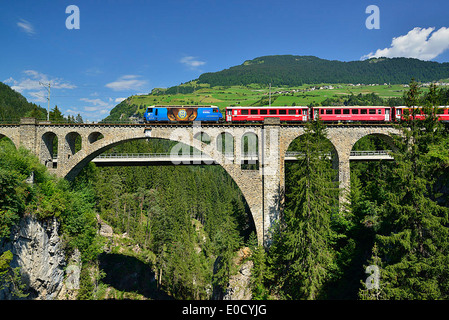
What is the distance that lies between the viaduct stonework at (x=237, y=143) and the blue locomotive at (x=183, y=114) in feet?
3.66

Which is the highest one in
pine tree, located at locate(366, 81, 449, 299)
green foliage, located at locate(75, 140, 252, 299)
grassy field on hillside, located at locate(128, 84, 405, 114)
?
grassy field on hillside, located at locate(128, 84, 405, 114)

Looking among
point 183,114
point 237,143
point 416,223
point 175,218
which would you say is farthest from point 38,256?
point 416,223

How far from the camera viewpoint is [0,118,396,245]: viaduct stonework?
104 ft

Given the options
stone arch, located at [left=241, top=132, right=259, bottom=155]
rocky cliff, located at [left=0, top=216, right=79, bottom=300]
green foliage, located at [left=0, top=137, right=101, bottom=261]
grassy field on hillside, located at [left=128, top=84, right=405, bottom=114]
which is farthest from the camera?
grassy field on hillside, located at [left=128, top=84, right=405, bottom=114]

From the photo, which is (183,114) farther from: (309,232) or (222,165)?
(309,232)

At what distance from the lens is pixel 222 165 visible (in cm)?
3303

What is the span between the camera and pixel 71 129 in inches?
1337

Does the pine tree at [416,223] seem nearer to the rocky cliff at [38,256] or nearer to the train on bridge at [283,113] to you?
the train on bridge at [283,113]

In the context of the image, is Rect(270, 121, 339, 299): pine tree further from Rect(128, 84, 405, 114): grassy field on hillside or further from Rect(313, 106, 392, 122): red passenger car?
Rect(128, 84, 405, 114): grassy field on hillside

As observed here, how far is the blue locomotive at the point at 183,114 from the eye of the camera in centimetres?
3428

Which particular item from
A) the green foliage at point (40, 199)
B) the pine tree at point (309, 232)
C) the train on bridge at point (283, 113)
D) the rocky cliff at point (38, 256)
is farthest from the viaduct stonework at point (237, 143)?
the rocky cliff at point (38, 256)

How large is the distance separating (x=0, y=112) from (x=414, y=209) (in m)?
105

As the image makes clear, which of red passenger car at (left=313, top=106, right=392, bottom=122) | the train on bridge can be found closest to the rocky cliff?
the train on bridge
